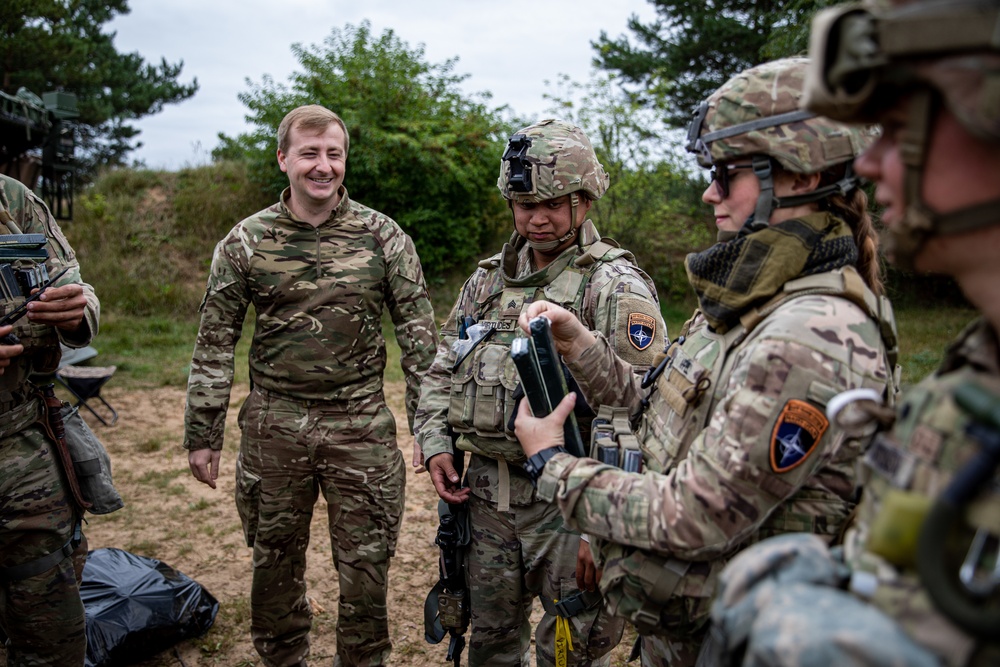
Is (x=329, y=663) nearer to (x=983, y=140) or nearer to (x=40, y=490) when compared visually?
(x=40, y=490)

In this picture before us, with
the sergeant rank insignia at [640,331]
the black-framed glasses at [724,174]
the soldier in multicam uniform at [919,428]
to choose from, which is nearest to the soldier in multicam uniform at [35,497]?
the sergeant rank insignia at [640,331]

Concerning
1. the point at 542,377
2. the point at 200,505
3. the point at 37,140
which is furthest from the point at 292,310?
the point at 37,140

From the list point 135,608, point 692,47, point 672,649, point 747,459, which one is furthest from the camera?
point 692,47

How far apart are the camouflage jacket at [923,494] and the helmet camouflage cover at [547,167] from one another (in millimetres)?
1874

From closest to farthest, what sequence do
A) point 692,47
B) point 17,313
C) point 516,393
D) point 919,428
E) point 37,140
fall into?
point 919,428 < point 516,393 < point 17,313 < point 37,140 < point 692,47

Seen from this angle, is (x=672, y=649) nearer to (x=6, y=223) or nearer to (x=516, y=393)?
(x=516, y=393)

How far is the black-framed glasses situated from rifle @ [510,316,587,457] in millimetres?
623

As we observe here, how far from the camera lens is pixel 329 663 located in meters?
3.73

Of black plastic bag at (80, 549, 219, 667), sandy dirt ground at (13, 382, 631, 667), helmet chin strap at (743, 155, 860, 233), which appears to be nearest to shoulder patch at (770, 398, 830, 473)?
helmet chin strap at (743, 155, 860, 233)

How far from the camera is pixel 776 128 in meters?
1.79

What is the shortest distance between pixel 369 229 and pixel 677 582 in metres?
2.43

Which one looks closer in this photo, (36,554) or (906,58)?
(906,58)

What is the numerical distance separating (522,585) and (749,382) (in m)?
1.75

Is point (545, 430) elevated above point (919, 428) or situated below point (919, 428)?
below
